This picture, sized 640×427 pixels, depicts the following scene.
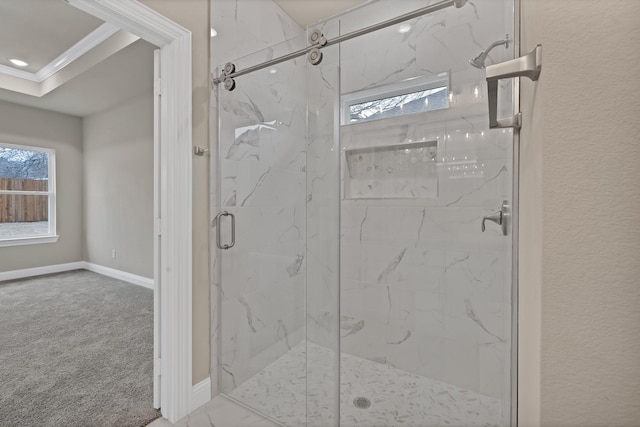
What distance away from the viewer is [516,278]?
1137mm

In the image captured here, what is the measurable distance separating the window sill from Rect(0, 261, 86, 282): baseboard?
1.30 ft

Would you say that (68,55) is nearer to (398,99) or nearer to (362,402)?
(398,99)

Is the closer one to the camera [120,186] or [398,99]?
[398,99]

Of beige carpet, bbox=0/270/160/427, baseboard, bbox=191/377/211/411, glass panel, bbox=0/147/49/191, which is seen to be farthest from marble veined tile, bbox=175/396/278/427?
glass panel, bbox=0/147/49/191

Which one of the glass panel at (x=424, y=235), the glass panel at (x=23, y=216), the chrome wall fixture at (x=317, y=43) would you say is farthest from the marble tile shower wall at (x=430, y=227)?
the glass panel at (x=23, y=216)

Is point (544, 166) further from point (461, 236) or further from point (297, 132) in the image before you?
point (297, 132)

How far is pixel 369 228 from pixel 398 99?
920 millimetres

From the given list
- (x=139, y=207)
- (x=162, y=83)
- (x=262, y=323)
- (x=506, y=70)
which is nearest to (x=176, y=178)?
(x=162, y=83)

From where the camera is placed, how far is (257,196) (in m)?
2.04

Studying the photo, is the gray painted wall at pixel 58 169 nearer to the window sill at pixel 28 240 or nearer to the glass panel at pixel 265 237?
the window sill at pixel 28 240

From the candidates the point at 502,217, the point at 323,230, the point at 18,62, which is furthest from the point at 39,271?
the point at 502,217

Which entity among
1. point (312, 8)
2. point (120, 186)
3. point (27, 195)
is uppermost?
point (312, 8)

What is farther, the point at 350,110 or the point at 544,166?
the point at 350,110

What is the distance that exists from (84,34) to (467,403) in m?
4.64
